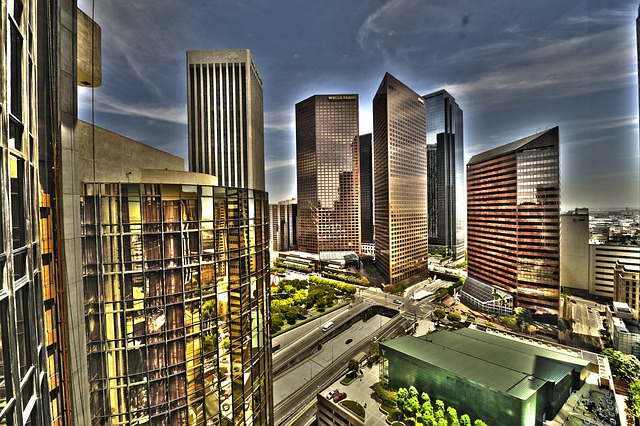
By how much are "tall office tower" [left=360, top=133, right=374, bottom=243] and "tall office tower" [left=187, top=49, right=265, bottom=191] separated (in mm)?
71440

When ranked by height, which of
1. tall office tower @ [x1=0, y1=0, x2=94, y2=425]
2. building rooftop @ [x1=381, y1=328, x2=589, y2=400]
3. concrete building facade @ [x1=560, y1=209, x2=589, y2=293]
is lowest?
building rooftop @ [x1=381, y1=328, x2=589, y2=400]

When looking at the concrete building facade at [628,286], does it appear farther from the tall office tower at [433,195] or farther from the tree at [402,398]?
the tall office tower at [433,195]

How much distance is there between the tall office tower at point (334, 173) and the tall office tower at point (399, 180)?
18324 millimetres

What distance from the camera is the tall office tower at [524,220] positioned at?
44.7 meters

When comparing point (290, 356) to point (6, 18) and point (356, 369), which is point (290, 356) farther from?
point (6, 18)

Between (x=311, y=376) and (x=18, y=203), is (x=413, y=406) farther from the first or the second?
(x=18, y=203)

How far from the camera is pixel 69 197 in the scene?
9258 mm

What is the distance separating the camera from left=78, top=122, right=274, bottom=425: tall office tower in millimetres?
10250

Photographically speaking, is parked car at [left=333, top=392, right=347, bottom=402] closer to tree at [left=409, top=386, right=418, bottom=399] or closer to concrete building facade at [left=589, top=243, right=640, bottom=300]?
tree at [left=409, top=386, right=418, bottom=399]

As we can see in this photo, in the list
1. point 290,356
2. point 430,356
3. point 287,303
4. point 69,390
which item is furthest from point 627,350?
point 69,390

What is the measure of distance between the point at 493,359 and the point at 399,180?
1871 inches

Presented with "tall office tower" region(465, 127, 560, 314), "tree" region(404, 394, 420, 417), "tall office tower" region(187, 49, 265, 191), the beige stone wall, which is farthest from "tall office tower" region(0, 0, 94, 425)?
"tall office tower" region(465, 127, 560, 314)

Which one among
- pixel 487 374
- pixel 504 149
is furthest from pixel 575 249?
pixel 487 374

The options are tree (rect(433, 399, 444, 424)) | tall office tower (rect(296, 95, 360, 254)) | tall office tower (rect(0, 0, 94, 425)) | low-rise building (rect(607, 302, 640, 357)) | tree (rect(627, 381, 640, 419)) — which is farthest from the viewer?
tall office tower (rect(296, 95, 360, 254))
